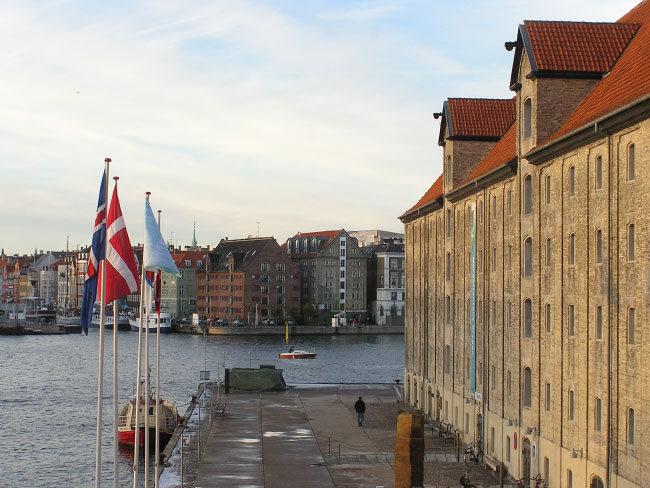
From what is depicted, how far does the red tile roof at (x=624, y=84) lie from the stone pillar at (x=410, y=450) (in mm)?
12282

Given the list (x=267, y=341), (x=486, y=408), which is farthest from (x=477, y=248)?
(x=267, y=341)

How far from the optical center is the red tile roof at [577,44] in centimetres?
4191

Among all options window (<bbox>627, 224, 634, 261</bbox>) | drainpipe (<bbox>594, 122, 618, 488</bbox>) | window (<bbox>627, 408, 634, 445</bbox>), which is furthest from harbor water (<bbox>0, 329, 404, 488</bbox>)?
window (<bbox>627, 224, 634, 261</bbox>)

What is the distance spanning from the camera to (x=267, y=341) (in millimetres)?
188625

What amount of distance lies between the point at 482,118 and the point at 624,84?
24.4m

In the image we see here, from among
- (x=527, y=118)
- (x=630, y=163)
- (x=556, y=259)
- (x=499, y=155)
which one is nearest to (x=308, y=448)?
(x=499, y=155)

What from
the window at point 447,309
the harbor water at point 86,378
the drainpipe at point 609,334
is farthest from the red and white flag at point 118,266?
the window at point 447,309

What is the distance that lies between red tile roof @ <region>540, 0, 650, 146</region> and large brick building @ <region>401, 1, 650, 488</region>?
0.11 metres

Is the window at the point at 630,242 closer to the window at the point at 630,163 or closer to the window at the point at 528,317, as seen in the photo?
the window at the point at 630,163

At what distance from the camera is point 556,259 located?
130 feet

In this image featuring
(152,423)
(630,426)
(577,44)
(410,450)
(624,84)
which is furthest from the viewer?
(152,423)

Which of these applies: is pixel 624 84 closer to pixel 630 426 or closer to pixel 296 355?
pixel 630 426

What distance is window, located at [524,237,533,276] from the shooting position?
1725 inches

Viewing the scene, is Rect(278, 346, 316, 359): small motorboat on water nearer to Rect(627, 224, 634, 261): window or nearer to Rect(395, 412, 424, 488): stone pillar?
Rect(395, 412, 424, 488): stone pillar
